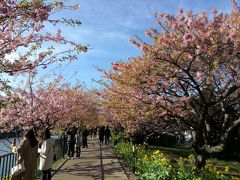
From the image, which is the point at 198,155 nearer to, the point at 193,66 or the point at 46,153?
the point at 193,66

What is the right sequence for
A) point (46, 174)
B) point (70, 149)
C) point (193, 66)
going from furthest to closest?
point (70, 149), point (193, 66), point (46, 174)

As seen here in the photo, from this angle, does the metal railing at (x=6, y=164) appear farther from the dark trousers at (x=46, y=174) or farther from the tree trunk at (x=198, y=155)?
the tree trunk at (x=198, y=155)

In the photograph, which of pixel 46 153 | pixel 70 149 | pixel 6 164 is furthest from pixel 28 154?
pixel 70 149

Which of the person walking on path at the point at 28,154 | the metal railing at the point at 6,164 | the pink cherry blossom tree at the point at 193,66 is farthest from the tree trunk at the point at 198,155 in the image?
the metal railing at the point at 6,164

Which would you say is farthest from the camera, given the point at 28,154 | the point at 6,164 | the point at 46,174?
the point at 46,174

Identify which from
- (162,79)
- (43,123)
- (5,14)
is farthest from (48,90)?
(5,14)

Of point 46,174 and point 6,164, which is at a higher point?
point 6,164

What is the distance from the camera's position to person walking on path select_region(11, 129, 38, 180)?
7.76 meters

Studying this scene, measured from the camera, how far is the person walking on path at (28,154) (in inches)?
305

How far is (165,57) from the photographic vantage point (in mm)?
9820

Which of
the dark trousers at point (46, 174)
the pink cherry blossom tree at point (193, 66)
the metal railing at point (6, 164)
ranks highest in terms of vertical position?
the pink cherry blossom tree at point (193, 66)

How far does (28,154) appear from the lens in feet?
26.0

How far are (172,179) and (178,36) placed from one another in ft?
13.0

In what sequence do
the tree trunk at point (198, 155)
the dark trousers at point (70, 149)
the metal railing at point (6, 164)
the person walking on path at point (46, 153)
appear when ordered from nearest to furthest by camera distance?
the metal railing at point (6, 164) → the person walking on path at point (46, 153) → the tree trunk at point (198, 155) → the dark trousers at point (70, 149)
